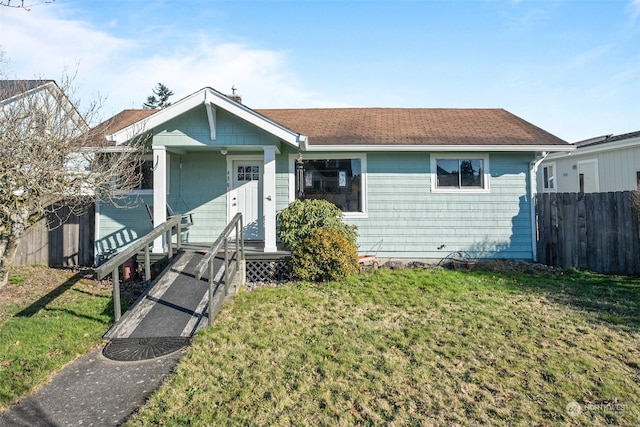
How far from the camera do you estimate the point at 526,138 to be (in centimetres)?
862

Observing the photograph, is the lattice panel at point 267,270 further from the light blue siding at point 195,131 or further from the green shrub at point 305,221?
the light blue siding at point 195,131

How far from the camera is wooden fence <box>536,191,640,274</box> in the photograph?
7555mm

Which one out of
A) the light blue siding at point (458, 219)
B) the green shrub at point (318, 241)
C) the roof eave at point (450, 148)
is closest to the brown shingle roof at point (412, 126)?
the roof eave at point (450, 148)

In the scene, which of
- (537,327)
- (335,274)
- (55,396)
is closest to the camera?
(55,396)

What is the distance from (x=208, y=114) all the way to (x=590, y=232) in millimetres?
8895

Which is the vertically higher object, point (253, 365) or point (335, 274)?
point (335, 274)

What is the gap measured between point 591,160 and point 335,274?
1192 cm

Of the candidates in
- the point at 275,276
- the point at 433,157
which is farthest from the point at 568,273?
the point at 275,276

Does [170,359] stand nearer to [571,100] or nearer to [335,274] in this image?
[335,274]

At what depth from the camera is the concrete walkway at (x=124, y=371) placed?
287 centimetres

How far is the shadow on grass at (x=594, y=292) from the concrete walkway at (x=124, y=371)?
5.62 meters

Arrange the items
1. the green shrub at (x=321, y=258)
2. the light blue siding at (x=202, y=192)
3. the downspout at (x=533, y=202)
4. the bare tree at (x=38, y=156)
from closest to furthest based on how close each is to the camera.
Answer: the bare tree at (x=38, y=156) < the green shrub at (x=321, y=258) < the downspout at (x=533, y=202) < the light blue siding at (x=202, y=192)

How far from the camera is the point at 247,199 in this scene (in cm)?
880

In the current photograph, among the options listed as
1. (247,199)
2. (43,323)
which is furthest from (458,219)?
(43,323)
